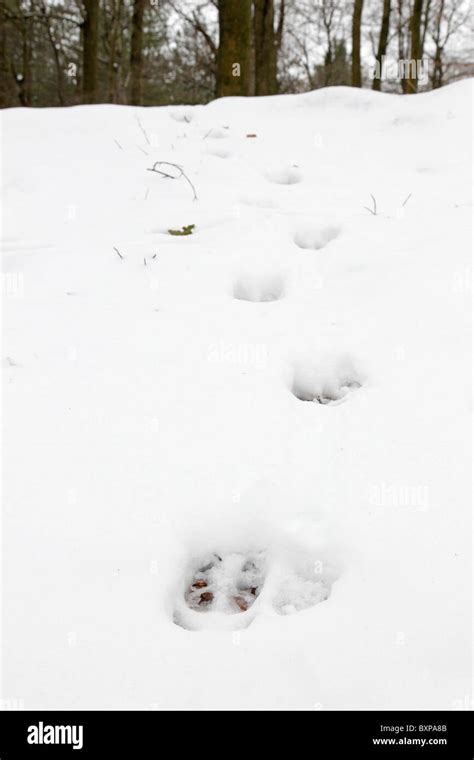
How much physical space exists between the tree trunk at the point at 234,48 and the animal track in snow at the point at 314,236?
3.77 meters

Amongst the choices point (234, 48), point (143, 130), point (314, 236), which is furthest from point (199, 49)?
point (314, 236)

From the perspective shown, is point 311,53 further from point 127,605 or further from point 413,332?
point 127,605

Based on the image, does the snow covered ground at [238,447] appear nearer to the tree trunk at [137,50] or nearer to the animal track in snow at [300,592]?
the animal track in snow at [300,592]

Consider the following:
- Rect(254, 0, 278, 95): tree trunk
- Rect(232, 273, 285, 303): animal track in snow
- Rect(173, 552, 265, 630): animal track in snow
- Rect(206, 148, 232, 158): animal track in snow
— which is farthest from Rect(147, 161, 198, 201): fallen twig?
Rect(254, 0, 278, 95): tree trunk

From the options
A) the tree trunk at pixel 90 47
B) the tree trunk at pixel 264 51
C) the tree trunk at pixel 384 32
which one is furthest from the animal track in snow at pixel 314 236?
the tree trunk at pixel 384 32

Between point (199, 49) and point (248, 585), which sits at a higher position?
point (199, 49)

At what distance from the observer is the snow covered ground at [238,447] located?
111 centimetres

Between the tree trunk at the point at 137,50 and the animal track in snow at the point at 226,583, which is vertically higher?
the tree trunk at the point at 137,50

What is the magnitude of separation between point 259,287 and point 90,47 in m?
7.77

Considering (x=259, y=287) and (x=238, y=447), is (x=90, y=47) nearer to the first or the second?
(x=259, y=287)

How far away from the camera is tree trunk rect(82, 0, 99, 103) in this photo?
8031 mm

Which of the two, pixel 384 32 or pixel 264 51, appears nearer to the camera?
pixel 264 51

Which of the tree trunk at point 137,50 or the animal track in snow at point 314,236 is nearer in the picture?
the animal track in snow at point 314,236

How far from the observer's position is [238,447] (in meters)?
1.58
